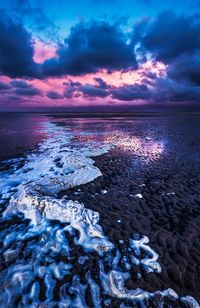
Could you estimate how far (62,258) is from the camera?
19.1 feet

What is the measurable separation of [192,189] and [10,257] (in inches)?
380

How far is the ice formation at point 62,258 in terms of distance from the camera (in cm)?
461

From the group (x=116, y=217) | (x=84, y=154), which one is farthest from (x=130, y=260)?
(x=84, y=154)

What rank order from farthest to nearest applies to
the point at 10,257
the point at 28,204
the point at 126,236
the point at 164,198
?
the point at 164,198
the point at 28,204
the point at 126,236
the point at 10,257

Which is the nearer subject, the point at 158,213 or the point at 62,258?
the point at 62,258

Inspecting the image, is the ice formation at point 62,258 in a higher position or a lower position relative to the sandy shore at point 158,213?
higher

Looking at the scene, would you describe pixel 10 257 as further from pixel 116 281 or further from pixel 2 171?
pixel 2 171

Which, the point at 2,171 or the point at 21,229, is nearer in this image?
the point at 21,229

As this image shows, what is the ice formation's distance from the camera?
4.61 metres

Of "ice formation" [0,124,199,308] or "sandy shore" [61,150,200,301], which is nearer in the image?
"ice formation" [0,124,199,308]

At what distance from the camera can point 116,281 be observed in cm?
506

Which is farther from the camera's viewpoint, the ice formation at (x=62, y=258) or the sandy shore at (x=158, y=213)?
the sandy shore at (x=158, y=213)

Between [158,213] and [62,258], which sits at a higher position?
[62,258]

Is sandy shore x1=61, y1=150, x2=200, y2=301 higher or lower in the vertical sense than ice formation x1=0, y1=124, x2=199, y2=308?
lower
